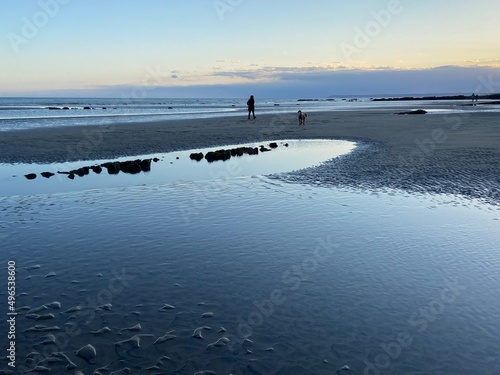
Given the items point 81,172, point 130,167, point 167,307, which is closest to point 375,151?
point 130,167

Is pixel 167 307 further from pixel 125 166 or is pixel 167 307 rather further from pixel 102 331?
pixel 125 166

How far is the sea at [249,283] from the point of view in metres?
5.51

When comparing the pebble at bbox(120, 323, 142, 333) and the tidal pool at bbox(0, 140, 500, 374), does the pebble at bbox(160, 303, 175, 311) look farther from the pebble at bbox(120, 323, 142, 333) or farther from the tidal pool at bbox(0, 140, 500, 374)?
the pebble at bbox(120, 323, 142, 333)

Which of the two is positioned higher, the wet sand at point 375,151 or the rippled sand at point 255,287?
the wet sand at point 375,151

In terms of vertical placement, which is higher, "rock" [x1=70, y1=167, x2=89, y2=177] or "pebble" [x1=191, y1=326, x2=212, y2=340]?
"rock" [x1=70, y1=167, x2=89, y2=177]

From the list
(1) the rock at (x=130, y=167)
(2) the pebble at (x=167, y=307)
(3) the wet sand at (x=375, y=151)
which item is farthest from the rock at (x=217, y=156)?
(2) the pebble at (x=167, y=307)

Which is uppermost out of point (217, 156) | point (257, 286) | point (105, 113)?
point (105, 113)

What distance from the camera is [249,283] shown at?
7762mm

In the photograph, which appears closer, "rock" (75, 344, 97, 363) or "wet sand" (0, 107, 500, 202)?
"rock" (75, 344, 97, 363)

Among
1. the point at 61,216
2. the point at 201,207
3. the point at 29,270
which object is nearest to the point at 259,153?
the point at 201,207

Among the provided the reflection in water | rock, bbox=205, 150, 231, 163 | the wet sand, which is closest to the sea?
the reflection in water

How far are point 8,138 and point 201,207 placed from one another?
88.5 ft

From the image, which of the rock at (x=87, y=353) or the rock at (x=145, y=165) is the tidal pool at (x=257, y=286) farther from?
the rock at (x=145, y=165)

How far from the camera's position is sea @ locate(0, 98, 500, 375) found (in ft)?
18.1
